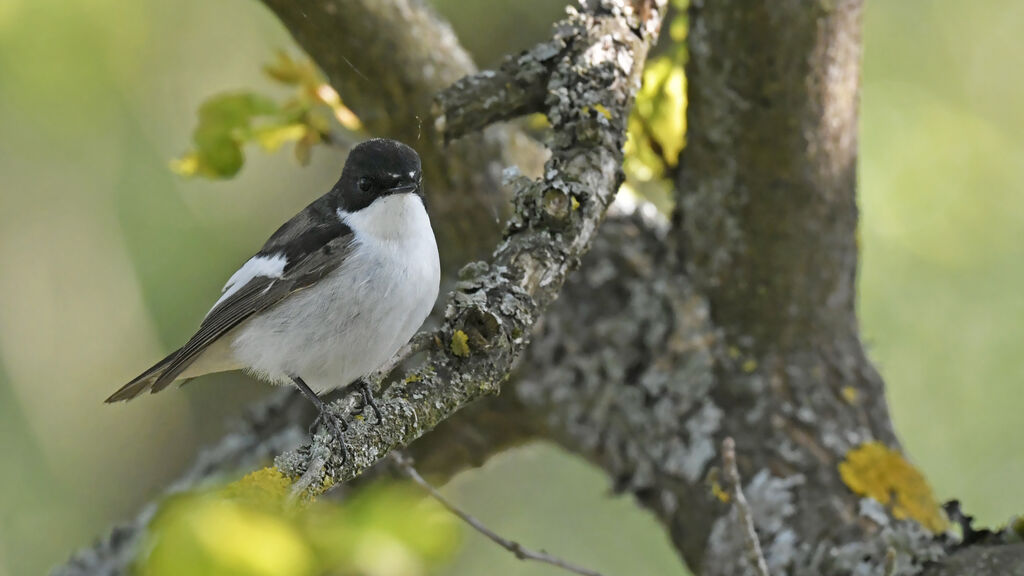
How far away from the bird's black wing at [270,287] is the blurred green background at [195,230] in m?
2.24

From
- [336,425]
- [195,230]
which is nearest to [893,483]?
[336,425]

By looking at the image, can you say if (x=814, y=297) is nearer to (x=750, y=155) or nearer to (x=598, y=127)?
(x=750, y=155)

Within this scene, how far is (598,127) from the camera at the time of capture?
2561 millimetres

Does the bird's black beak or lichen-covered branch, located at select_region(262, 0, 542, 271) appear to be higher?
lichen-covered branch, located at select_region(262, 0, 542, 271)

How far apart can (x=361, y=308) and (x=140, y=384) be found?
689 millimetres

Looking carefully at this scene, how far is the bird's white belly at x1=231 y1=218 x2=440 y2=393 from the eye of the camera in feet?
8.72

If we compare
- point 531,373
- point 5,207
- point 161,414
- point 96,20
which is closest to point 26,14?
point 96,20

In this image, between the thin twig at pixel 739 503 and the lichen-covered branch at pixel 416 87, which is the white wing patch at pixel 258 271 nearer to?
the lichen-covered branch at pixel 416 87

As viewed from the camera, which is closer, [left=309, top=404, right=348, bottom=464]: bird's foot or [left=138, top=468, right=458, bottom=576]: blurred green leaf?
[left=138, top=468, right=458, bottom=576]: blurred green leaf

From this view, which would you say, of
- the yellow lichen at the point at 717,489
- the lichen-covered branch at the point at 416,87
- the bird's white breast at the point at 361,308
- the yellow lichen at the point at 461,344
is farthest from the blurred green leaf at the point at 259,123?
the yellow lichen at the point at 717,489

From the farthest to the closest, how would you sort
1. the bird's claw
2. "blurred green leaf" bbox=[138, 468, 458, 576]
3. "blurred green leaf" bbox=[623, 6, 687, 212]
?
"blurred green leaf" bbox=[623, 6, 687, 212] < the bird's claw < "blurred green leaf" bbox=[138, 468, 458, 576]

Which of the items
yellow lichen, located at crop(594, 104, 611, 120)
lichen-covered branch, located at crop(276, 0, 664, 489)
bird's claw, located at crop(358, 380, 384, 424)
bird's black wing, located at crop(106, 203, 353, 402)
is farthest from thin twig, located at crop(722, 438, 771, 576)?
bird's black wing, located at crop(106, 203, 353, 402)

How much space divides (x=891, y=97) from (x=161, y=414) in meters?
4.57

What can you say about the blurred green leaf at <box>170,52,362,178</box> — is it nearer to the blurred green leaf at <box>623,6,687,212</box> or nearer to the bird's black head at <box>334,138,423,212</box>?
the bird's black head at <box>334,138,423,212</box>
